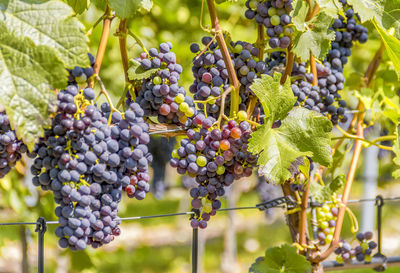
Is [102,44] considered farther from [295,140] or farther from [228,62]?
[295,140]

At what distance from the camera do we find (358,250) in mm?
1124

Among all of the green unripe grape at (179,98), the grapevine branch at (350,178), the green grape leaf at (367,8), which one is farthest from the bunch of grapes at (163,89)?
the grapevine branch at (350,178)

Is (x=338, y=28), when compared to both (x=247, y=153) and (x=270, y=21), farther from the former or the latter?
(x=247, y=153)

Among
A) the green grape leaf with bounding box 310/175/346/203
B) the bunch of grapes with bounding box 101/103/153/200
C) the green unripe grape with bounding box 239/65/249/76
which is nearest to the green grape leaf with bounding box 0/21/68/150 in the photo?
the bunch of grapes with bounding box 101/103/153/200

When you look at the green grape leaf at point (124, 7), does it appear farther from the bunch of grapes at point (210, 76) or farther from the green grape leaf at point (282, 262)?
the green grape leaf at point (282, 262)

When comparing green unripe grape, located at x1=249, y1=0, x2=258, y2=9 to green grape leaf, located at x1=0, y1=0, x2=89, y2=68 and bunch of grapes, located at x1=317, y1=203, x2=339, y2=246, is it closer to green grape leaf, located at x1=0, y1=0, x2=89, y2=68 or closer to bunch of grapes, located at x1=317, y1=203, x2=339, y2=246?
green grape leaf, located at x1=0, y1=0, x2=89, y2=68

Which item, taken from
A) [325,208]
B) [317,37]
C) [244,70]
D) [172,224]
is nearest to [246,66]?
[244,70]

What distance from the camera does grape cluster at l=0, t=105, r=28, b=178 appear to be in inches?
28.4

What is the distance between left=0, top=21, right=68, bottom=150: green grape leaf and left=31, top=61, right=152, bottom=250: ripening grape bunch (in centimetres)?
4

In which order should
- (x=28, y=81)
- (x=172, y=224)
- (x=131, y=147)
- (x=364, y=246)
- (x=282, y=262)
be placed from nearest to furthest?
(x=28, y=81)
(x=131, y=147)
(x=282, y=262)
(x=364, y=246)
(x=172, y=224)

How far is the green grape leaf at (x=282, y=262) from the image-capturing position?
1.00 meters

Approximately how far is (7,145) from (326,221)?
72cm

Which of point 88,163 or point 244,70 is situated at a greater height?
point 244,70

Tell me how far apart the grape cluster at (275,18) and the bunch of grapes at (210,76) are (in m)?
0.08
